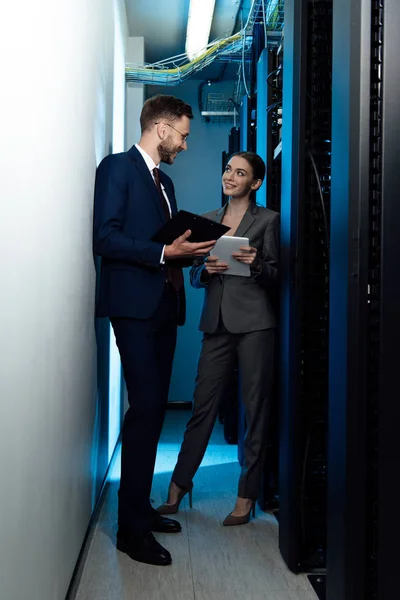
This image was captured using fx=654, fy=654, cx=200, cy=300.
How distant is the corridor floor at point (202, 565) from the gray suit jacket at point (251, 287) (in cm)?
81

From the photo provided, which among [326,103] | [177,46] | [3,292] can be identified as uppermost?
[177,46]

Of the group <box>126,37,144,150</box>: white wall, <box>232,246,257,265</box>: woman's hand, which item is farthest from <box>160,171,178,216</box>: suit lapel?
<box>126,37,144,150</box>: white wall

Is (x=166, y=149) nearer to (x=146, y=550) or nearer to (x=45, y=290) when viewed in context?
(x=45, y=290)

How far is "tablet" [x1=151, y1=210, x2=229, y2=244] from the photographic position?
2201 mm

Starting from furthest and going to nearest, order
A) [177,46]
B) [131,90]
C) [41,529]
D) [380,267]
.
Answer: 1. [177,46]
2. [131,90]
3. [41,529]
4. [380,267]

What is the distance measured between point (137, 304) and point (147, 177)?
1.66ft

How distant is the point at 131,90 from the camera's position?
16.7ft

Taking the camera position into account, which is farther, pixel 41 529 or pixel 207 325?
pixel 207 325

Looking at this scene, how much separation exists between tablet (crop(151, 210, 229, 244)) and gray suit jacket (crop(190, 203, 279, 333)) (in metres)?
0.35

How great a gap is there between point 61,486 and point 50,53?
1118 millimetres

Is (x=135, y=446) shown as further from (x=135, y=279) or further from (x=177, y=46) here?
(x=177, y=46)

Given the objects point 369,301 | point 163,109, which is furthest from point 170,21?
point 369,301

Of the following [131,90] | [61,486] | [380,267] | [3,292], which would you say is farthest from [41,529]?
[131,90]

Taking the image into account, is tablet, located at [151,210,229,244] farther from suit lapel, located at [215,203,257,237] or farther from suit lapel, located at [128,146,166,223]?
suit lapel, located at [215,203,257,237]
